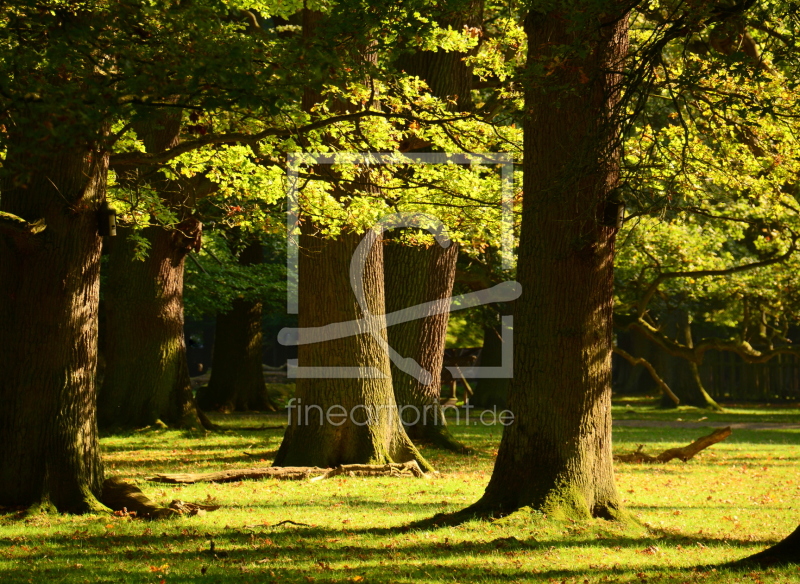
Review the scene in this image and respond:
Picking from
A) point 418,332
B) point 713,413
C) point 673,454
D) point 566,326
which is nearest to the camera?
point 566,326

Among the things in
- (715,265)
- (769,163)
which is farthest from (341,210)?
(715,265)

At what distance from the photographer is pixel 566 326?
8016mm

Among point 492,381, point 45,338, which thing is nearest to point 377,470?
point 45,338

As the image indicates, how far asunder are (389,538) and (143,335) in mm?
11014

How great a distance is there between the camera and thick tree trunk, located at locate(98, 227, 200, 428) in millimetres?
17656

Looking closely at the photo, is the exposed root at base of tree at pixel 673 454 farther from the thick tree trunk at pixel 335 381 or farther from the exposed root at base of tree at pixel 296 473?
the thick tree trunk at pixel 335 381

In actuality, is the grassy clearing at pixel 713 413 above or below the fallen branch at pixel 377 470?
above

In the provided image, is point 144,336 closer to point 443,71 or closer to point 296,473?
point 296,473

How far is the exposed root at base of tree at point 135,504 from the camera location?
891 cm

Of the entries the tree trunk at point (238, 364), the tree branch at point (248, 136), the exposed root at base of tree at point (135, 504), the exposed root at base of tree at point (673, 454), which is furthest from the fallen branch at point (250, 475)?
the tree trunk at point (238, 364)

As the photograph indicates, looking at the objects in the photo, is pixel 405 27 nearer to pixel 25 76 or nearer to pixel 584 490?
pixel 25 76

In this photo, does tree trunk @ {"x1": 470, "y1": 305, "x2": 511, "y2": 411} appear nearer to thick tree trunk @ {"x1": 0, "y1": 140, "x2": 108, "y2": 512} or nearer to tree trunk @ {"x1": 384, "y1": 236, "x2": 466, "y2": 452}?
tree trunk @ {"x1": 384, "y1": 236, "x2": 466, "y2": 452}

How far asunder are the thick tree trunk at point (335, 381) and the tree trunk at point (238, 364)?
1211 cm

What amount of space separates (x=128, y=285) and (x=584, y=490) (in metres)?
12.2
